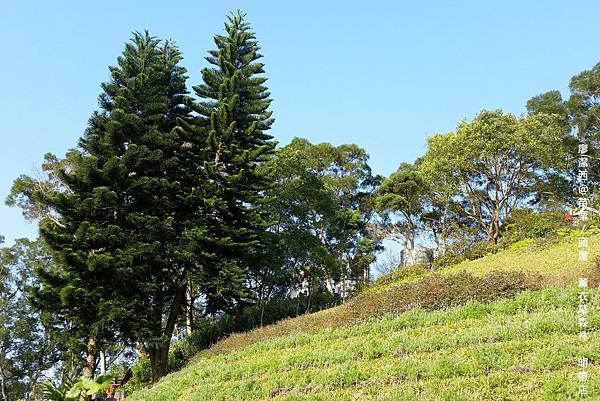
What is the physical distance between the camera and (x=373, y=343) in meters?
8.06

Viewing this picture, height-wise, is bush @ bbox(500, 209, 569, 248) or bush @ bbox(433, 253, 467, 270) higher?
bush @ bbox(500, 209, 569, 248)

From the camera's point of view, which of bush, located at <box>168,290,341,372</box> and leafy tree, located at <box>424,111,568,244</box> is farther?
leafy tree, located at <box>424,111,568,244</box>

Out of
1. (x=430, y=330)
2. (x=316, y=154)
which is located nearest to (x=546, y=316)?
(x=430, y=330)

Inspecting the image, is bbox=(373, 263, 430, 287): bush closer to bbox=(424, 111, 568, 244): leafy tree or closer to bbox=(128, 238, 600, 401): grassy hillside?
bbox=(424, 111, 568, 244): leafy tree

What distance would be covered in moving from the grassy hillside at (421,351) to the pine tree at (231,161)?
2381mm

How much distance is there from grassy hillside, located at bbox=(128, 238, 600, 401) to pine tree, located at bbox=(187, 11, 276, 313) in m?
2.38

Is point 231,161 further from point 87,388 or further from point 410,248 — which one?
point 410,248

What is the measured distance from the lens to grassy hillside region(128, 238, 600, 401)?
5801 millimetres

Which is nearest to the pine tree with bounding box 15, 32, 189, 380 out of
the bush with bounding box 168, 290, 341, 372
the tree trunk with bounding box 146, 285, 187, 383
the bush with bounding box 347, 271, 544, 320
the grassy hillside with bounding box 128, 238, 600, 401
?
the tree trunk with bounding box 146, 285, 187, 383

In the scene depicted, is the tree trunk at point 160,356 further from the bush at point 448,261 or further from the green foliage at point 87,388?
the bush at point 448,261

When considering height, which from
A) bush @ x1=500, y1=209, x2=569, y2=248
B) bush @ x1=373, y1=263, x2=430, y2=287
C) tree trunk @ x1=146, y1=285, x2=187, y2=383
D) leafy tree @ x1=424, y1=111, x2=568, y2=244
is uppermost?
leafy tree @ x1=424, y1=111, x2=568, y2=244

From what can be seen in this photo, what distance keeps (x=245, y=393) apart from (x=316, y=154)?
818 inches

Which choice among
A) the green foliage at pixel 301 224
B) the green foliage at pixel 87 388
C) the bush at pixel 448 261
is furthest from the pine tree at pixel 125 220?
the bush at pixel 448 261

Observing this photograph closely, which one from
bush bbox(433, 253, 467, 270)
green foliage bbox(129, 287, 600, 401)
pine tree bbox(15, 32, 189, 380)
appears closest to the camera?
green foliage bbox(129, 287, 600, 401)
